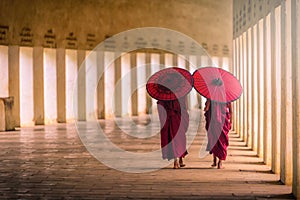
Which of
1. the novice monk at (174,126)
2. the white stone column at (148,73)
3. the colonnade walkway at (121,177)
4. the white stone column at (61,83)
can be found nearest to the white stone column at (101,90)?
the white stone column at (61,83)

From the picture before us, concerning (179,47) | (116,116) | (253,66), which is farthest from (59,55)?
(253,66)

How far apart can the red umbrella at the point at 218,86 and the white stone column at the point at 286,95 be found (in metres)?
1.48

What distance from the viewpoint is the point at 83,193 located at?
779cm

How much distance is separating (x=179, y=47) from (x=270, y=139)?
51.9 feet

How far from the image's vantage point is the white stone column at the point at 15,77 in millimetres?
18812

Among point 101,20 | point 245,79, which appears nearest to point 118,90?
point 101,20

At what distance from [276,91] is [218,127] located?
122 centimetres

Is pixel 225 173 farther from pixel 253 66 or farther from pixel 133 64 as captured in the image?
pixel 133 64

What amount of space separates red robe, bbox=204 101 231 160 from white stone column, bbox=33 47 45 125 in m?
11.1

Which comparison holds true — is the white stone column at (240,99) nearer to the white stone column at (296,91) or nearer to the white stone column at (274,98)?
the white stone column at (274,98)

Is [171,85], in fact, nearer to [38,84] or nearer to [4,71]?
[4,71]

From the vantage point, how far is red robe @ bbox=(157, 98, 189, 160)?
10023 mm

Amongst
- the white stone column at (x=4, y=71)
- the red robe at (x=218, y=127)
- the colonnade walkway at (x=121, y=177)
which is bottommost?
the colonnade walkway at (x=121, y=177)

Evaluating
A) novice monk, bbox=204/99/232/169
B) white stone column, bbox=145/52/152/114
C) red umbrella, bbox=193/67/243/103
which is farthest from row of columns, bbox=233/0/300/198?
white stone column, bbox=145/52/152/114
